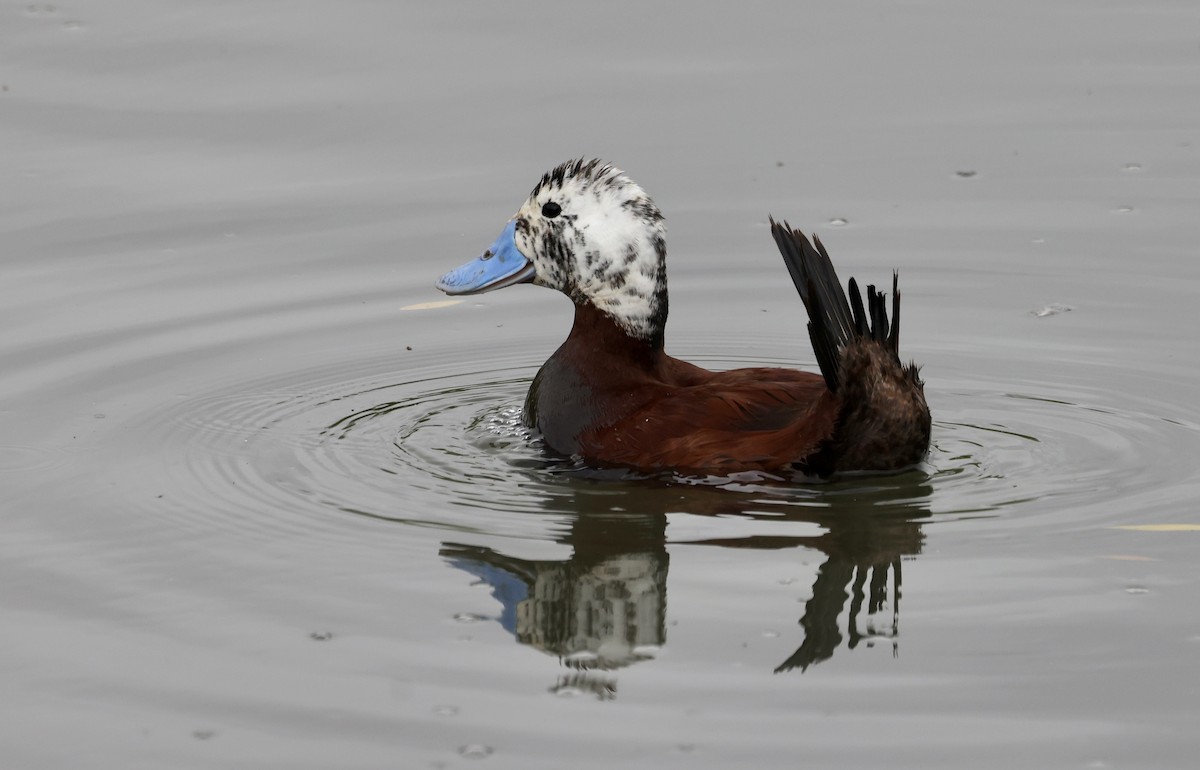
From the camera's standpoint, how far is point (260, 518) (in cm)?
680

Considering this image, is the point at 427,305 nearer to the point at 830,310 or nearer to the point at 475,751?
the point at 830,310

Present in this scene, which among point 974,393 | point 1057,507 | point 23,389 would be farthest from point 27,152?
point 1057,507

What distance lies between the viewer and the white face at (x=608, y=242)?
748cm

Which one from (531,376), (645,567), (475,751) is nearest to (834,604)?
(645,567)

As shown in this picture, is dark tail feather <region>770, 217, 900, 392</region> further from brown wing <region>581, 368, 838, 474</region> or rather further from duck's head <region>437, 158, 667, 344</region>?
duck's head <region>437, 158, 667, 344</region>

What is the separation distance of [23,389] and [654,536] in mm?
3084

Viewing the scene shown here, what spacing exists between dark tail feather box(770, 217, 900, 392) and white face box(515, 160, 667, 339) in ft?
2.11

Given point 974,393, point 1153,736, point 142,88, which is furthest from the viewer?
point 142,88

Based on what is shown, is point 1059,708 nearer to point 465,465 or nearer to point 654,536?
point 654,536

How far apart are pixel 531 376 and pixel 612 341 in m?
1.18

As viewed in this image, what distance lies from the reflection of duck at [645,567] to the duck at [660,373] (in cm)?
15

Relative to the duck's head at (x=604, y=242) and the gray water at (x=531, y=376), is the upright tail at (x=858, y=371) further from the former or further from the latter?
the duck's head at (x=604, y=242)

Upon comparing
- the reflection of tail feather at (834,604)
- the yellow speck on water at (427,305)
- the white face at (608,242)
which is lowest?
the reflection of tail feather at (834,604)

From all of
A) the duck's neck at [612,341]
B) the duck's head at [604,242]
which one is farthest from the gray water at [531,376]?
the duck's head at [604,242]
